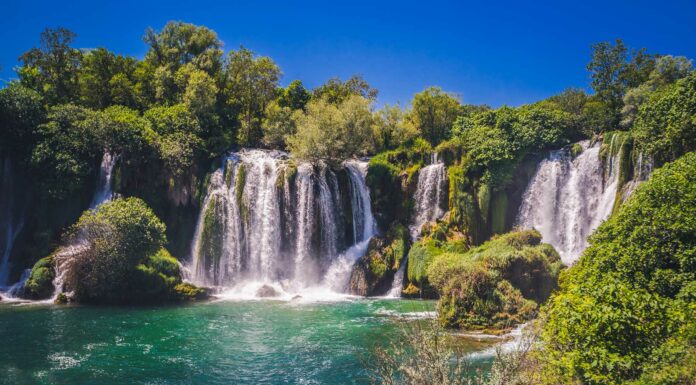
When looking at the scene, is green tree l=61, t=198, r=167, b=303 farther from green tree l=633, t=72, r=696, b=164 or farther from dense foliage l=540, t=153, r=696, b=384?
green tree l=633, t=72, r=696, b=164

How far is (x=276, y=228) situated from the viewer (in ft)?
122

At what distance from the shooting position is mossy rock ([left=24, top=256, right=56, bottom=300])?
29844 mm

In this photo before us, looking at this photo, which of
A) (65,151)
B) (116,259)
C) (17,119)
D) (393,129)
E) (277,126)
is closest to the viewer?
(116,259)

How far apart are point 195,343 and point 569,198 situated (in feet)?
91.6

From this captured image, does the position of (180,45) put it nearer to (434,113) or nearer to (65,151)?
(65,151)

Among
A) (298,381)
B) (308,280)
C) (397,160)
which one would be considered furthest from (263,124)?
(298,381)

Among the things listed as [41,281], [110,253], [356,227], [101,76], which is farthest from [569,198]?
[101,76]

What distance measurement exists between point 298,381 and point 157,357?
22.0 feet

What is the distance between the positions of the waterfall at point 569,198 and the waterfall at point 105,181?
32554mm

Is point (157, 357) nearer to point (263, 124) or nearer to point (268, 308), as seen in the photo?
point (268, 308)

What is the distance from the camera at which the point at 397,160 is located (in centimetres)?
4178

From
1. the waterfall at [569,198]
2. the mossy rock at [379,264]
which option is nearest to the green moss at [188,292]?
the mossy rock at [379,264]

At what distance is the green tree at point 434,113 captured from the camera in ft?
164

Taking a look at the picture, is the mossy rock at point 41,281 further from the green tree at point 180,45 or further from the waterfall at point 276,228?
the green tree at point 180,45
